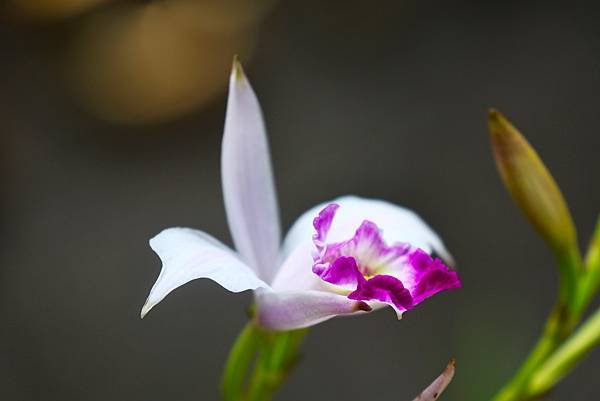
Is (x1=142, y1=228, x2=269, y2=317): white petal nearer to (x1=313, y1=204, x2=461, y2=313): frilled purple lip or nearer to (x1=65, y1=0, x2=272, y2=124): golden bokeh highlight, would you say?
(x1=313, y1=204, x2=461, y2=313): frilled purple lip

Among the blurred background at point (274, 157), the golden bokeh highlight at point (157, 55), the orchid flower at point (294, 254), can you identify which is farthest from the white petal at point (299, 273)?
the golden bokeh highlight at point (157, 55)

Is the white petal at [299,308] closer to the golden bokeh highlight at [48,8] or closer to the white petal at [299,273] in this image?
the white petal at [299,273]

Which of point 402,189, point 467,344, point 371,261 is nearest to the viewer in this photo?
point 371,261

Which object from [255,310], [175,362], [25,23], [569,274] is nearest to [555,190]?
[569,274]

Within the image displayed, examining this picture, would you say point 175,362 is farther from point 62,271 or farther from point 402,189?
point 402,189

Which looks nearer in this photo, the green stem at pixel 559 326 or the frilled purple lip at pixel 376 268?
the frilled purple lip at pixel 376 268

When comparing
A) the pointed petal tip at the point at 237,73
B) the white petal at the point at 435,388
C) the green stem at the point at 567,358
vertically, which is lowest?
the green stem at the point at 567,358

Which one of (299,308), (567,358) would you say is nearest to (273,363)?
(299,308)

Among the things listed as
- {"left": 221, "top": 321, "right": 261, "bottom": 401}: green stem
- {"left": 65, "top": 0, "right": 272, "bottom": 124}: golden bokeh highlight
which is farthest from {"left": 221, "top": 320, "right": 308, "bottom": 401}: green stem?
{"left": 65, "top": 0, "right": 272, "bottom": 124}: golden bokeh highlight

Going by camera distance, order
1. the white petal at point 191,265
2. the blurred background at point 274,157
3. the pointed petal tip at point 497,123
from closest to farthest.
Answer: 1. the white petal at point 191,265
2. the pointed petal tip at point 497,123
3. the blurred background at point 274,157
